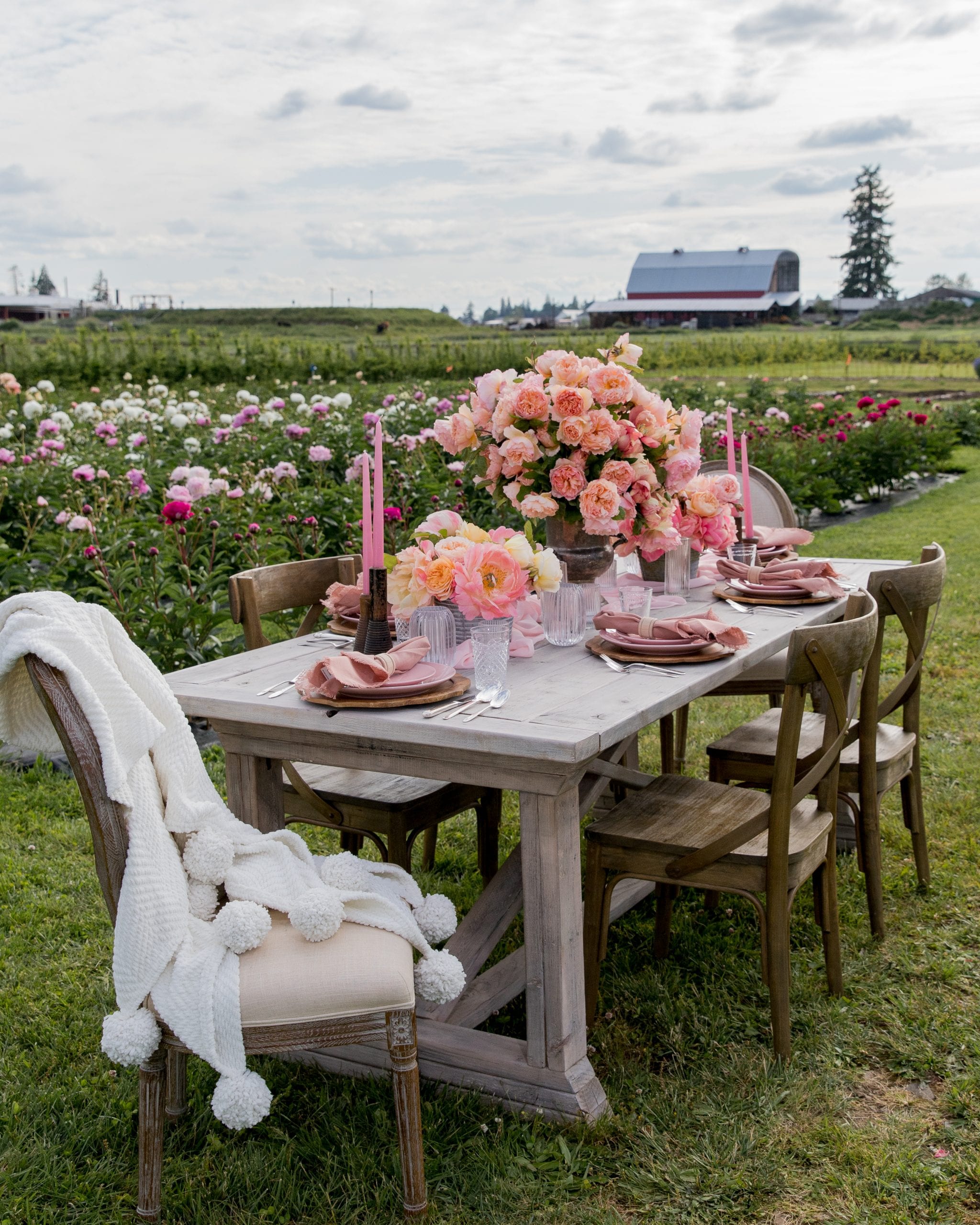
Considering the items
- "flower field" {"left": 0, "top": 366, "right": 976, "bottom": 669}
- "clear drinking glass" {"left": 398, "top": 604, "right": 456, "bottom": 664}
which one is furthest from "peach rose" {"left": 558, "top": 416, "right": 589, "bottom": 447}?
"flower field" {"left": 0, "top": 366, "right": 976, "bottom": 669}

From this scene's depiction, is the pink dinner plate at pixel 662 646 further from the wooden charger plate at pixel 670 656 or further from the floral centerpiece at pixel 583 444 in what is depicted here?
the floral centerpiece at pixel 583 444

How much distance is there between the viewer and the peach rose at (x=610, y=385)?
8.55 feet

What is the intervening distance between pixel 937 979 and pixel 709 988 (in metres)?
0.54

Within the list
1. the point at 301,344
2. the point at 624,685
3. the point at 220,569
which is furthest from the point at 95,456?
the point at 301,344

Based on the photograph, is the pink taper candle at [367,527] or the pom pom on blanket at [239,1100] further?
the pink taper candle at [367,527]

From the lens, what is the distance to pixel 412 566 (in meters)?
2.37

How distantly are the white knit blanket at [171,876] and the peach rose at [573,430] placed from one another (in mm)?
1079

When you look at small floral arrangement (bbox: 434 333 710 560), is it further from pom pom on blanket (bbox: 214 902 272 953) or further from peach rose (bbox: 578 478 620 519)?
pom pom on blanket (bbox: 214 902 272 953)

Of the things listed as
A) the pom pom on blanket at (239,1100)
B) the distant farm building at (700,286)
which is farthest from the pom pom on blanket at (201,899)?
the distant farm building at (700,286)

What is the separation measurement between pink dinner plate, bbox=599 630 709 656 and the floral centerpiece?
32 centimetres

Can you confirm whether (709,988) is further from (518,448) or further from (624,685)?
(518,448)

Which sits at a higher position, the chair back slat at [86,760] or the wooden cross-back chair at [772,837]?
the chair back slat at [86,760]

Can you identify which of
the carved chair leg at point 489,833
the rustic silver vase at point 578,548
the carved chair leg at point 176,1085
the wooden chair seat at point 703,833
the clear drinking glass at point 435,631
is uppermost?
the rustic silver vase at point 578,548

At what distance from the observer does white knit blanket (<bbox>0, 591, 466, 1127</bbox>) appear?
1.73m
